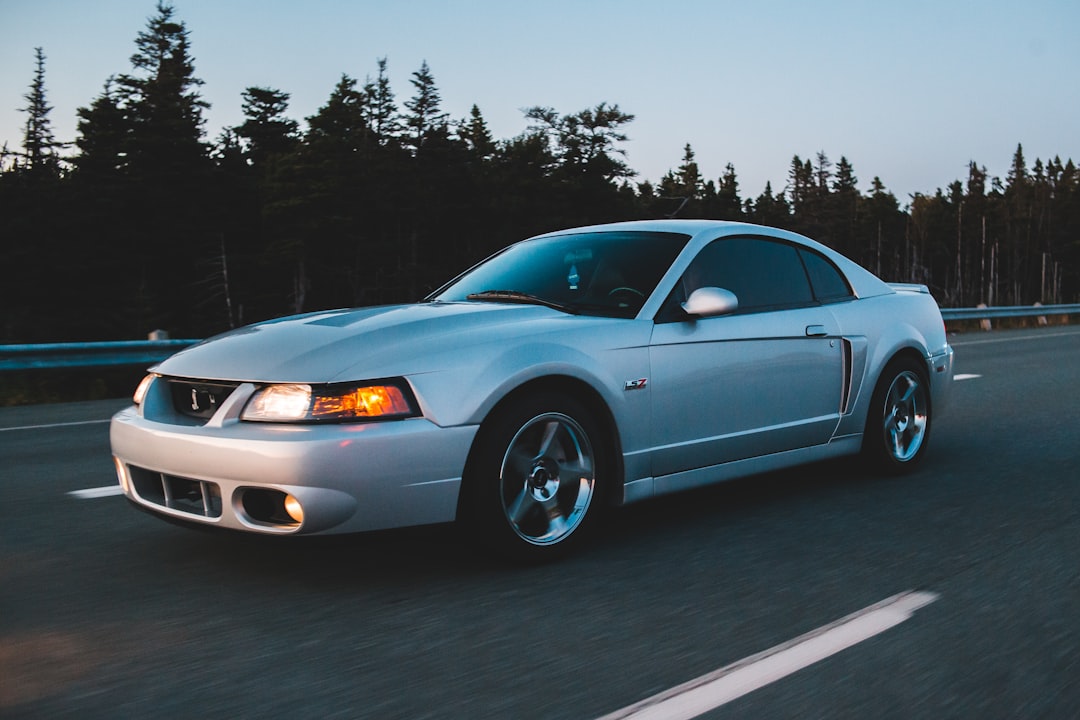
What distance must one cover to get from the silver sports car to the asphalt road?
0.75 feet

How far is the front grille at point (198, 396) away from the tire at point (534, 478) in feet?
3.27

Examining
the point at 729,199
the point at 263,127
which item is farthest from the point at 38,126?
the point at 729,199

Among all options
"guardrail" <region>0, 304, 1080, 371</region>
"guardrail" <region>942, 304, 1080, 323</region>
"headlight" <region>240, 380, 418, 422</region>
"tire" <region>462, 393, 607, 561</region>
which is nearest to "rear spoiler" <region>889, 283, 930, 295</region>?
"tire" <region>462, 393, 607, 561</region>

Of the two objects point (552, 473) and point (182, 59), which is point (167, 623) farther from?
point (182, 59)

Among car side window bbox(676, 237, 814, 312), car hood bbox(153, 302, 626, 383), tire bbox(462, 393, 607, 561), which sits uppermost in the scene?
car side window bbox(676, 237, 814, 312)

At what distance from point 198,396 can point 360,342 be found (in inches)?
28.0

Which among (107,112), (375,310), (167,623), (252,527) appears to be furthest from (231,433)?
(107,112)

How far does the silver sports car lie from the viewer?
12.3ft

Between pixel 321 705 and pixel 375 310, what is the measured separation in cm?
234

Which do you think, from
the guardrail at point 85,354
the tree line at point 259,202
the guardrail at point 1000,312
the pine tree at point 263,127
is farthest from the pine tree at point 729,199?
the guardrail at point 85,354

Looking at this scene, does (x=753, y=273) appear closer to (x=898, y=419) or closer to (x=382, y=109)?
(x=898, y=419)

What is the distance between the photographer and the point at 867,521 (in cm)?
504

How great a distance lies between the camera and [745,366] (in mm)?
5008

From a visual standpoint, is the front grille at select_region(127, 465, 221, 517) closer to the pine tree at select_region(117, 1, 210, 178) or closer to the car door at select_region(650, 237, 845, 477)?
the car door at select_region(650, 237, 845, 477)
